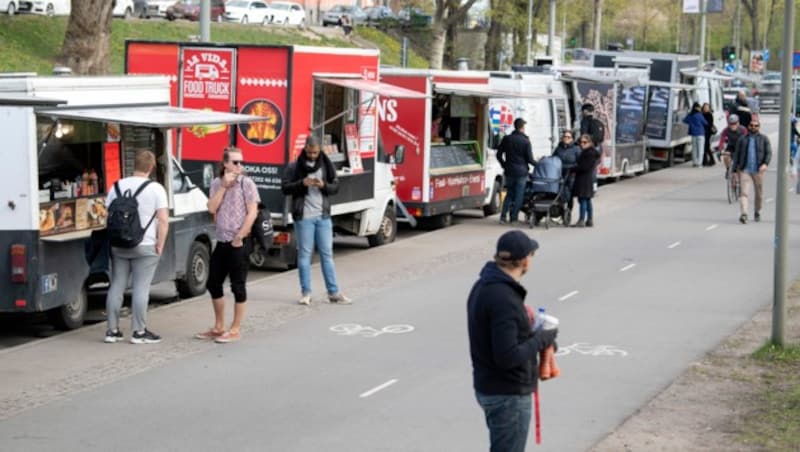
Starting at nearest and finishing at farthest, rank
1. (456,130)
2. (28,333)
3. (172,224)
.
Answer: (28,333), (172,224), (456,130)

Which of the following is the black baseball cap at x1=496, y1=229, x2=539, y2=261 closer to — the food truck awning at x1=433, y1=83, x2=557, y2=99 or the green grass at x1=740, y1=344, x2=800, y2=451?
the green grass at x1=740, y1=344, x2=800, y2=451

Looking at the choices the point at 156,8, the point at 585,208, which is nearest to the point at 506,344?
the point at 585,208

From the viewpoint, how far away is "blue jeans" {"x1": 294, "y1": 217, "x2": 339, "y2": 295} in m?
15.0

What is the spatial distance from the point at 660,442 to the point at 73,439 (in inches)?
156

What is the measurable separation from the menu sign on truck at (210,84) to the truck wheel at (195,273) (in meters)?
2.18

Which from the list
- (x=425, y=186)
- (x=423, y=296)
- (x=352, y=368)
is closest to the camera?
(x=352, y=368)

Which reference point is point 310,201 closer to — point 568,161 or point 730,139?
point 568,161

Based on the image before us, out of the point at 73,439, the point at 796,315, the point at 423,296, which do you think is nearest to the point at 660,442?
the point at 73,439

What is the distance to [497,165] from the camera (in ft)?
84.0

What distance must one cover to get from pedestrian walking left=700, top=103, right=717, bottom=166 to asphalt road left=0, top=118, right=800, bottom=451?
19183 millimetres

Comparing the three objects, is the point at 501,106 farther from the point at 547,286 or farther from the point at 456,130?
the point at 547,286

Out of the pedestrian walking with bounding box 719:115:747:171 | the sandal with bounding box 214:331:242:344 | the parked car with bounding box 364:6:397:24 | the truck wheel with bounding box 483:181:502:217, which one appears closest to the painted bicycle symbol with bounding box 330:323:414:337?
the sandal with bounding box 214:331:242:344

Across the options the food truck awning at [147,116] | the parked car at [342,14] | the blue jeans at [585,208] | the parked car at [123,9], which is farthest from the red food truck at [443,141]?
the parked car at [342,14]

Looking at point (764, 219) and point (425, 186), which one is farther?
point (764, 219)
